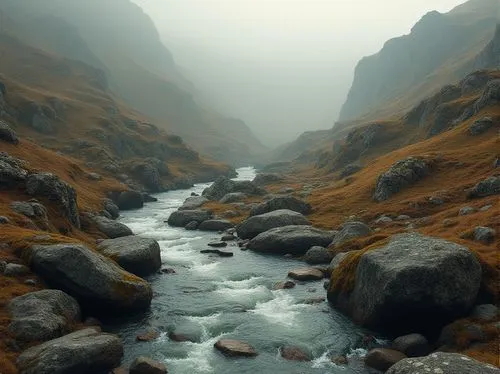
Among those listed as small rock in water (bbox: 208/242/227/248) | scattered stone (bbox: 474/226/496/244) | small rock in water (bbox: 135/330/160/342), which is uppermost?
scattered stone (bbox: 474/226/496/244)

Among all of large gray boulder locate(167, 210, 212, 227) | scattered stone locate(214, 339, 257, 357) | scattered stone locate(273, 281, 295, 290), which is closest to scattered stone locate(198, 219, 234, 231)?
large gray boulder locate(167, 210, 212, 227)

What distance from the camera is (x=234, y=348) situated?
34.5 metres

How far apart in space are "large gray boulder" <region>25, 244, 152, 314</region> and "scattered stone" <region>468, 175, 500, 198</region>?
2043 inches

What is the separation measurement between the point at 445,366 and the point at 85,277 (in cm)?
2801

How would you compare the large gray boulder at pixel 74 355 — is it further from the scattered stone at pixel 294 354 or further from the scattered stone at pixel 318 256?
the scattered stone at pixel 318 256

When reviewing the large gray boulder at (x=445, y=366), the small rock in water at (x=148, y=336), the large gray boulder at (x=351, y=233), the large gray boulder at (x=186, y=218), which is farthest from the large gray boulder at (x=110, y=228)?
the large gray boulder at (x=445, y=366)

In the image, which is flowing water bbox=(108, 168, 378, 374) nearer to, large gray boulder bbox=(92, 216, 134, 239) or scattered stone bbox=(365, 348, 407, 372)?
scattered stone bbox=(365, 348, 407, 372)

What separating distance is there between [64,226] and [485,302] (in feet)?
162

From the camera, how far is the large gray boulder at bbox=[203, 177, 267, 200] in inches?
4846

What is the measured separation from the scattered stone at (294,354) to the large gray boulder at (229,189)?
87.4m

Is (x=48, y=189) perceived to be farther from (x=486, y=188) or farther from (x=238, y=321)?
(x=486, y=188)

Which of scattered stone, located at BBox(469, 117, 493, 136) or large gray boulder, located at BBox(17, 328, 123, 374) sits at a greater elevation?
scattered stone, located at BBox(469, 117, 493, 136)

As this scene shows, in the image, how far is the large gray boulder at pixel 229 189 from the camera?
404 feet

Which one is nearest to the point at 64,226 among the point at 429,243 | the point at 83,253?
the point at 83,253
